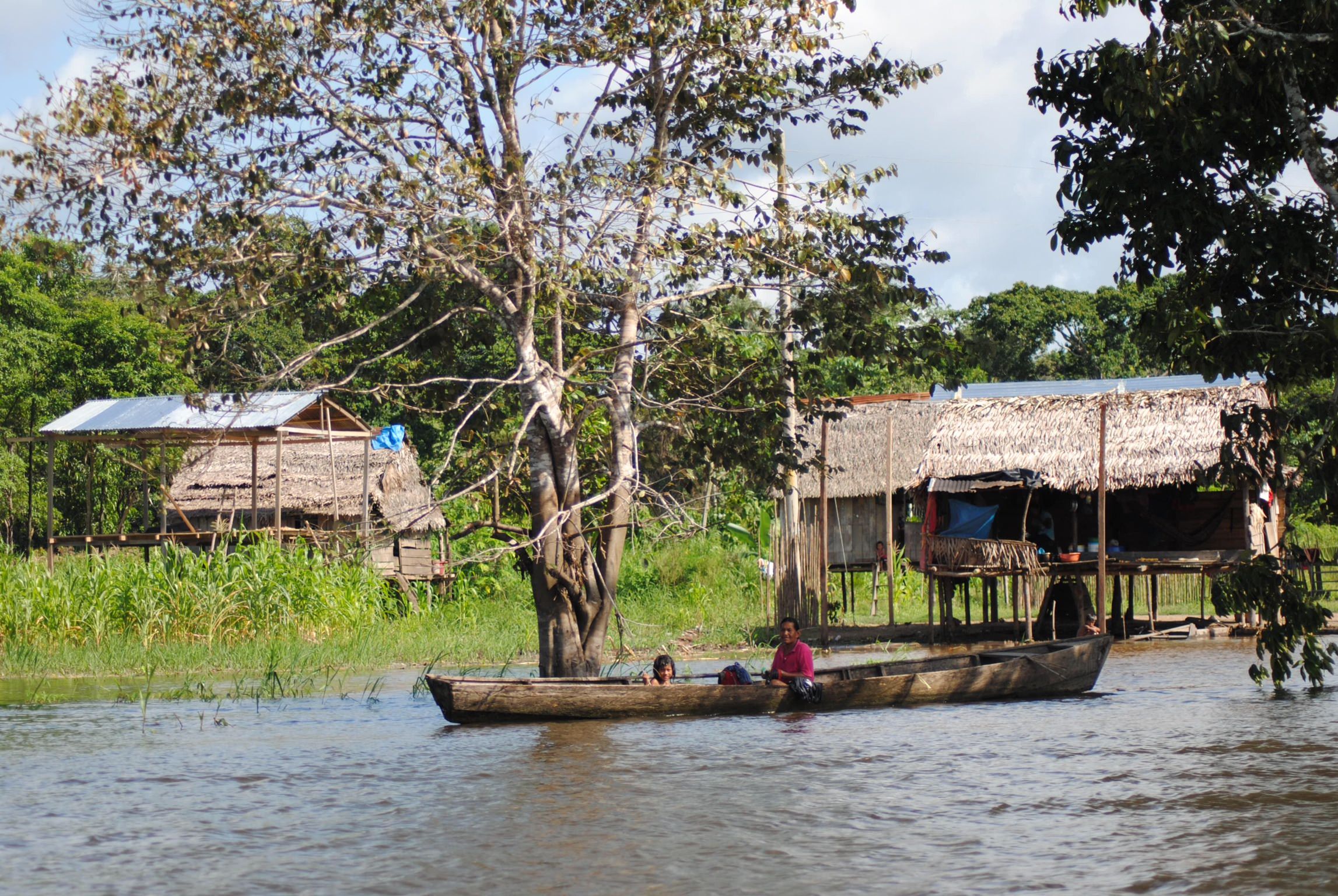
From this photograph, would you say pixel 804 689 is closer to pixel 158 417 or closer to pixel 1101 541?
pixel 1101 541

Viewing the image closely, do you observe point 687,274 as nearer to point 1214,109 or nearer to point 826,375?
point 1214,109

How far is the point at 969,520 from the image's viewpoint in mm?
21156

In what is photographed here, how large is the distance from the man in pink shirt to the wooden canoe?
18 cm

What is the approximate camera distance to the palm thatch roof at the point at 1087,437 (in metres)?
19.8

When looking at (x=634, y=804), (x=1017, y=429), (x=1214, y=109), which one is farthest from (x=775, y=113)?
(x=1017, y=429)

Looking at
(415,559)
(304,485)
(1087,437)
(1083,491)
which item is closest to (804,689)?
(1083,491)

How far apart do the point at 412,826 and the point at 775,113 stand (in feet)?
23.5

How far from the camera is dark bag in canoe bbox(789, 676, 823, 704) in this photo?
39.7 ft

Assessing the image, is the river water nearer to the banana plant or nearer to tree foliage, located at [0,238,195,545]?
the banana plant

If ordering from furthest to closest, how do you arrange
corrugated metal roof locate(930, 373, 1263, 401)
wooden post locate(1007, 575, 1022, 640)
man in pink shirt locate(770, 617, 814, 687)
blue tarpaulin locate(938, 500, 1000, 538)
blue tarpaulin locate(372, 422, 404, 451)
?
corrugated metal roof locate(930, 373, 1263, 401)
blue tarpaulin locate(372, 422, 404, 451)
blue tarpaulin locate(938, 500, 1000, 538)
wooden post locate(1007, 575, 1022, 640)
man in pink shirt locate(770, 617, 814, 687)

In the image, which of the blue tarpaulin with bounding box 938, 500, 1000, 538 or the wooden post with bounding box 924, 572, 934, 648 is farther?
the blue tarpaulin with bounding box 938, 500, 1000, 538

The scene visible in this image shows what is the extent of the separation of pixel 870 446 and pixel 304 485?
9716 millimetres

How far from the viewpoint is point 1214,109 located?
10.2 m

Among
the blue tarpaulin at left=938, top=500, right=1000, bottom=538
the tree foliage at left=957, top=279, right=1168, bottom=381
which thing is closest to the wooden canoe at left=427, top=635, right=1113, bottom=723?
the blue tarpaulin at left=938, top=500, right=1000, bottom=538
